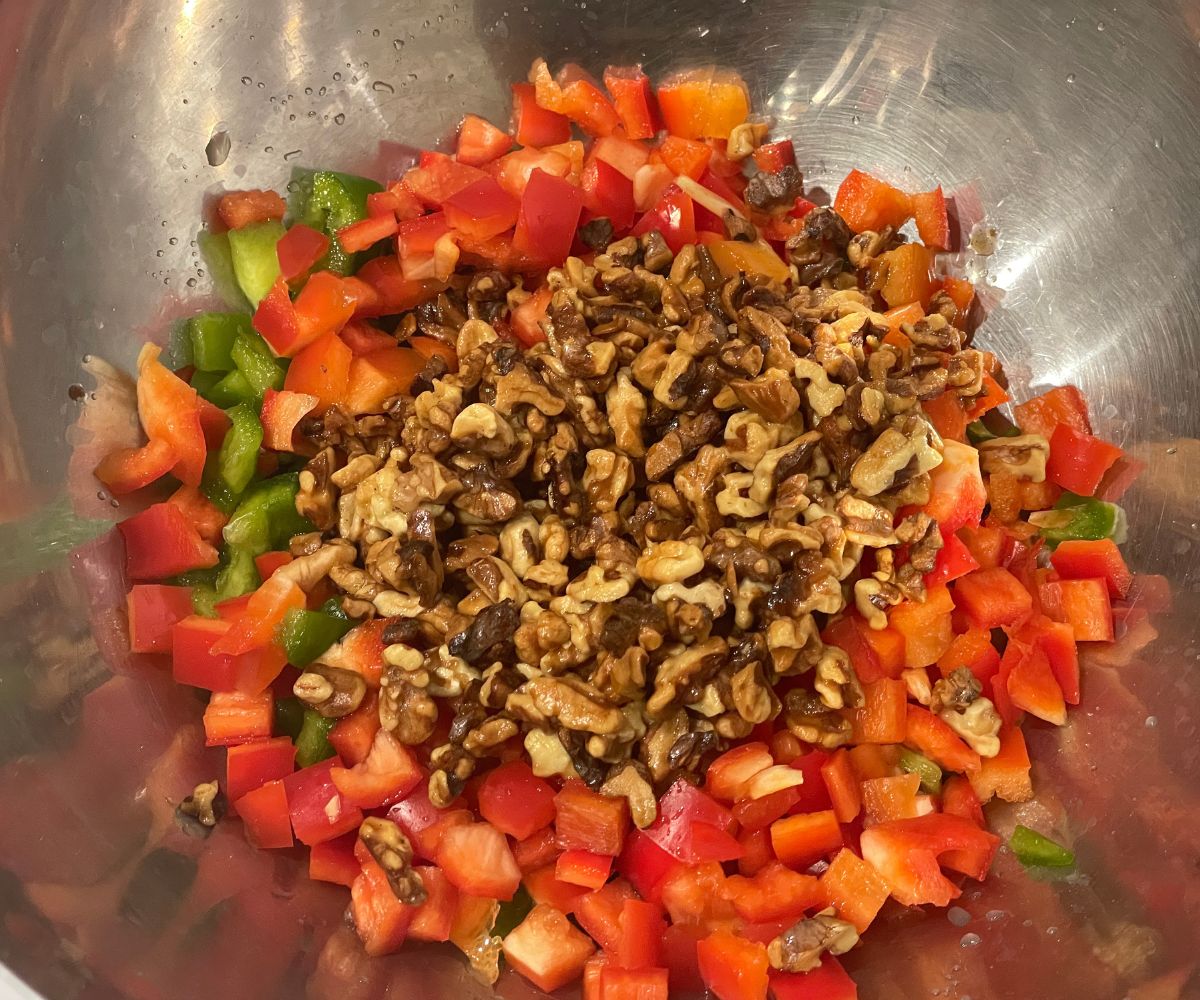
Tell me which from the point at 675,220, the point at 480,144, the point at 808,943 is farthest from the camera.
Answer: the point at 480,144

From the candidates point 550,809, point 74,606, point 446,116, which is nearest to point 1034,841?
point 550,809

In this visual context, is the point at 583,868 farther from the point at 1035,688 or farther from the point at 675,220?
the point at 675,220

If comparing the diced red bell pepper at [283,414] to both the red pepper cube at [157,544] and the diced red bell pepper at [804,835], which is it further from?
the diced red bell pepper at [804,835]

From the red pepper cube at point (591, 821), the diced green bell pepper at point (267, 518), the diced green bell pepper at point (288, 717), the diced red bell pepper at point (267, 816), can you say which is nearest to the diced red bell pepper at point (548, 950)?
the red pepper cube at point (591, 821)

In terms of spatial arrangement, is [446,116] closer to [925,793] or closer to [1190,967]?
[925,793]

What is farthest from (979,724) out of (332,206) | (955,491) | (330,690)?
(332,206)

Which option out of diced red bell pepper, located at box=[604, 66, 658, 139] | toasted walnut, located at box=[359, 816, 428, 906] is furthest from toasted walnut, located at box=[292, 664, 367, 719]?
diced red bell pepper, located at box=[604, 66, 658, 139]

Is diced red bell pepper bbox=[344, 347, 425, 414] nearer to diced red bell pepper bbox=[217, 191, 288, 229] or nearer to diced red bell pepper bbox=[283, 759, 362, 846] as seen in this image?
diced red bell pepper bbox=[217, 191, 288, 229]
